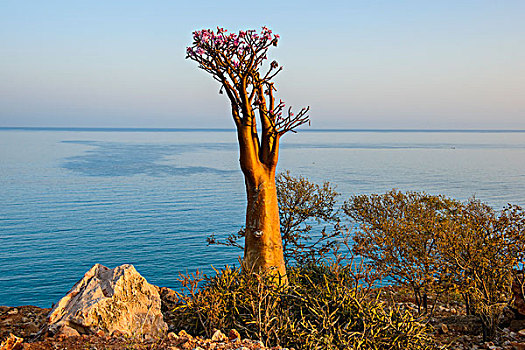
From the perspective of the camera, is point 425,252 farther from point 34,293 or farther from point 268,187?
point 34,293

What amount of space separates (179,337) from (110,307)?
3.31 metres

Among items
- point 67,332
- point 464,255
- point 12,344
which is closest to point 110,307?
point 67,332

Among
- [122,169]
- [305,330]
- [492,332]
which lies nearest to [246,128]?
[305,330]

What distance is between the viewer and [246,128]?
→ 15.2 m

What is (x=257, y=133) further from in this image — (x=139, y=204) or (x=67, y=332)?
(x=139, y=204)

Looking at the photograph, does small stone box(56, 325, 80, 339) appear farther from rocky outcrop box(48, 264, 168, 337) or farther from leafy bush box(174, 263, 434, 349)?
leafy bush box(174, 263, 434, 349)

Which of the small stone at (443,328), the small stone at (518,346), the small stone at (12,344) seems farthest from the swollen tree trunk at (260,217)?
the small stone at (518,346)

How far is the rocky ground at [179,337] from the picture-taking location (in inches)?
410

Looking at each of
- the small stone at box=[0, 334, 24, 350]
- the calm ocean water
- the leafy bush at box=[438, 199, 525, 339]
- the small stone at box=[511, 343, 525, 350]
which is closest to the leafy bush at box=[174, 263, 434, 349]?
the leafy bush at box=[438, 199, 525, 339]

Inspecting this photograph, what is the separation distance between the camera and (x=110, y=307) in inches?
518

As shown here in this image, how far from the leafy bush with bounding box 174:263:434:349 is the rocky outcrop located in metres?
1.04

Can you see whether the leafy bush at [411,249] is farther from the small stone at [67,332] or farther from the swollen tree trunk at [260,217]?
the small stone at [67,332]

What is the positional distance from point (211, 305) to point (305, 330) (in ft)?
9.63

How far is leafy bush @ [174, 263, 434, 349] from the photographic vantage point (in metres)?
11.6
